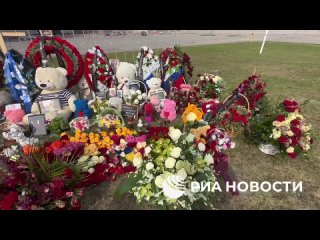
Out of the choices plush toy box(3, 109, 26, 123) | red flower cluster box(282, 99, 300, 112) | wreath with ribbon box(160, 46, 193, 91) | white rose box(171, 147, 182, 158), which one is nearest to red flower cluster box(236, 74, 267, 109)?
red flower cluster box(282, 99, 300, 112)

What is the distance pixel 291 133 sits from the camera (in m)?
3.29

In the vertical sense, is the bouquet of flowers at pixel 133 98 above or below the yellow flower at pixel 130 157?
above

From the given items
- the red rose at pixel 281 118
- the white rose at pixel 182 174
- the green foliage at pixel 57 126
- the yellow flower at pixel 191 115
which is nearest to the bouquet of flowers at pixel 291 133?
the red rose at pixel 281 118

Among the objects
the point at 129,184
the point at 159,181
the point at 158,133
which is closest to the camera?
the point at 159,181

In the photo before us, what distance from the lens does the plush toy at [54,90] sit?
4.38m

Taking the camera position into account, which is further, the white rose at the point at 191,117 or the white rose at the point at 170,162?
the white rose at the point at 191,117

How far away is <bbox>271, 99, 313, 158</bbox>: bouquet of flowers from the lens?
3.33 metres

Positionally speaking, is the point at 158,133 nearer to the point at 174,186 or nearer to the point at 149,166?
the point at 149,166

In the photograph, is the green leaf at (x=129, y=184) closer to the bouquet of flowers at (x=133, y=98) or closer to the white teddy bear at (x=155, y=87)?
the bouquet of flowers at (x=133, y=98)

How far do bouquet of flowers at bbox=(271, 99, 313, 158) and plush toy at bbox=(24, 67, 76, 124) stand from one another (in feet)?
12.3

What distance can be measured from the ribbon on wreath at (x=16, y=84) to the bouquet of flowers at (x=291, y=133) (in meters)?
4.60

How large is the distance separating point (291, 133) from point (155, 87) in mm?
2775

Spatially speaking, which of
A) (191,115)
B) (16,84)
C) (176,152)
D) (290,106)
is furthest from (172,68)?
(176,152)

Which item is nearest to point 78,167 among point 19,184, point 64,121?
point 19,184
